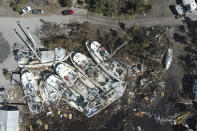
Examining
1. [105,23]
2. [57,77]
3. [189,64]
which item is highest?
[105,23]

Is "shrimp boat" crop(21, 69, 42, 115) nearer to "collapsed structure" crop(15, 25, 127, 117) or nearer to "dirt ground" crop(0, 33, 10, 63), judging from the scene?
"collapsed structure" crop(15, 25, 127, 117)

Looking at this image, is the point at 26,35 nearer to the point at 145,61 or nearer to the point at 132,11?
the point at 132,11

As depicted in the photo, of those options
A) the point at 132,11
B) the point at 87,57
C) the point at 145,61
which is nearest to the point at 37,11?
the point at 87,57

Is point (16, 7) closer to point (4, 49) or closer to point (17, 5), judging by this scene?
point (17, 5)

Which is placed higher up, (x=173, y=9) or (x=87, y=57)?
(x=173, y=9)

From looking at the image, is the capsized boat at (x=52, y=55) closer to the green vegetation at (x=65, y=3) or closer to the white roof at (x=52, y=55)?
the white roof at (x=52, y=55)

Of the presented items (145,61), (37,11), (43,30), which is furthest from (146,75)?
(37,11)
